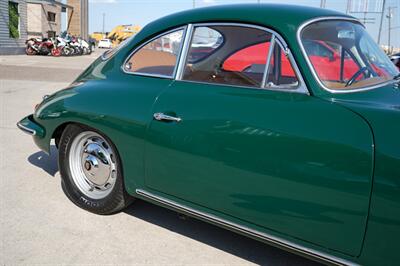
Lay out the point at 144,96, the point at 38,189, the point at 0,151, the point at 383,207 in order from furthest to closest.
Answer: the point at 0,151, the point at 38,189, the point at 144,96, the point at 383,207

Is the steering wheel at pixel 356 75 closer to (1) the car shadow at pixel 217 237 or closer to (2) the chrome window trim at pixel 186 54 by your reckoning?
(2) the chrome window trim at pixel 186 54

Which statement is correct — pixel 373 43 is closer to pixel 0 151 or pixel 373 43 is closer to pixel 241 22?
pixel 241 22

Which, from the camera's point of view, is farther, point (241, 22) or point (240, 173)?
point (241, 22)

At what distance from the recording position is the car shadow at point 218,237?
9.17 feet

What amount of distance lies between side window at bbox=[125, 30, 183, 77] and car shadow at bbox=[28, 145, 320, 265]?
112 centimetres

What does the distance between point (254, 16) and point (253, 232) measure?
1370 mm

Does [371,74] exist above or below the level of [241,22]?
below

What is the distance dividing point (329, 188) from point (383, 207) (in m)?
0.27

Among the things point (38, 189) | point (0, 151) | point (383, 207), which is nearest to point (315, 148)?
point (383, 207)

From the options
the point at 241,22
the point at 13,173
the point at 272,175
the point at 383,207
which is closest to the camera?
the point at 383,207

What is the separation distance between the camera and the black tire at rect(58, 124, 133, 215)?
314 centimetres

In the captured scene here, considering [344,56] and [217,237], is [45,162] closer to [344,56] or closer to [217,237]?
[217,237]

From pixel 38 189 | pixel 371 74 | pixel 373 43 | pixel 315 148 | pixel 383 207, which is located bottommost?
pixel 38 189

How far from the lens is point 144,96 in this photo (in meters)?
2.86
